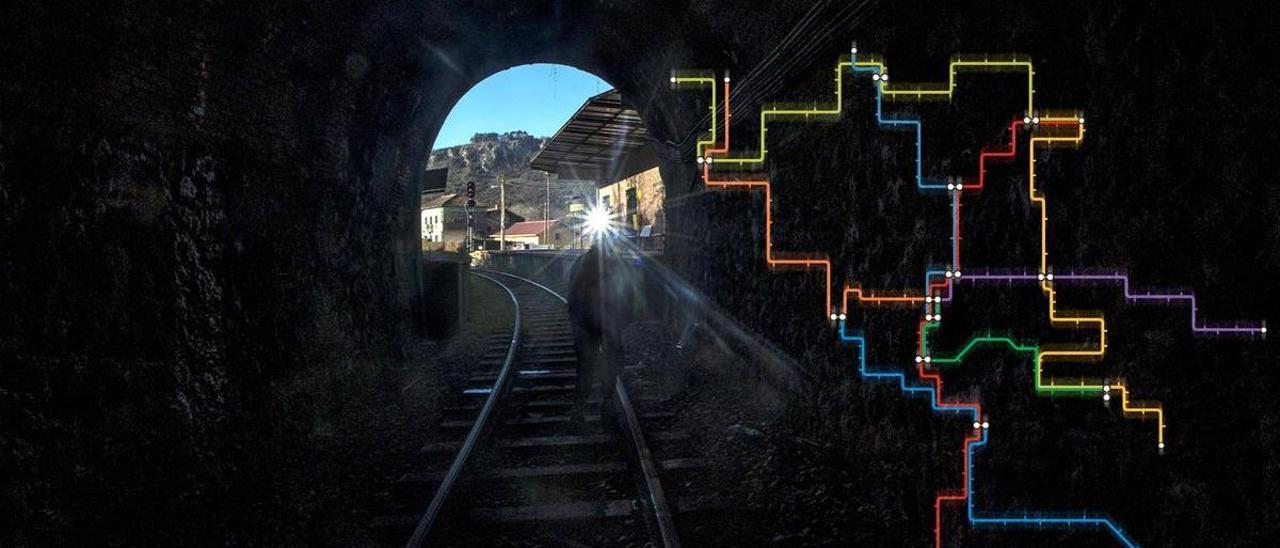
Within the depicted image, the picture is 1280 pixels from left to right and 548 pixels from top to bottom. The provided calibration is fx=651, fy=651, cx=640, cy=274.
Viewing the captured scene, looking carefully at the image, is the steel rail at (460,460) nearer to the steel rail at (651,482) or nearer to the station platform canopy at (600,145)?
the steel rail at (651,482)

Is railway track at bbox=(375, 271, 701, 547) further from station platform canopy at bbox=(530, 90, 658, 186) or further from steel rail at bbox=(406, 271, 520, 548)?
station platform canopy at bbox=(530, 90, 658, 186)

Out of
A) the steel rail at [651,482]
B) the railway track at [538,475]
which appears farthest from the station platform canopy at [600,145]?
the steel rail at [651,482]

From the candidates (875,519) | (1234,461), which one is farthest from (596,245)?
(1234,461)

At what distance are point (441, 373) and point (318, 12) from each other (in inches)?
163

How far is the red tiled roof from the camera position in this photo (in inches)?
2576

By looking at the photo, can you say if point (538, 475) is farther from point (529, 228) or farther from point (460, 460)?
point (529, 228)

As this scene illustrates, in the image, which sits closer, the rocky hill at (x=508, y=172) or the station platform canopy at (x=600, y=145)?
the station platform canopy at (x=600, y=145)

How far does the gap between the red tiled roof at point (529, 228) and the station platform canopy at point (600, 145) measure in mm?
38331

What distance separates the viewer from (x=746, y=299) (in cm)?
619

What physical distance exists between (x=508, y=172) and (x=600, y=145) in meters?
134

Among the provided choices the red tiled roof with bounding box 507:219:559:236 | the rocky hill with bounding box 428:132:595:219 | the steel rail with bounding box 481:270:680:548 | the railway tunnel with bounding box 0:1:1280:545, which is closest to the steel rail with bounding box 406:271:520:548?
the railway tunnel with bounding box 0:1:1280:545

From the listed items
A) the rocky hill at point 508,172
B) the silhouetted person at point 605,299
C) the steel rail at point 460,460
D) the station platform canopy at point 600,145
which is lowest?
the steel rail at point 460,460

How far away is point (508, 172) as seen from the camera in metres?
149

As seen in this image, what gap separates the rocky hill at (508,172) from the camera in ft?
432
